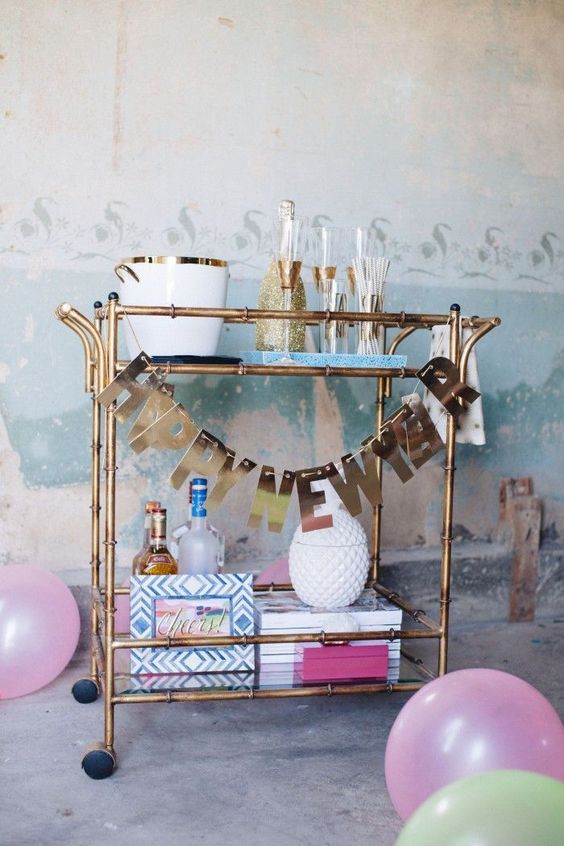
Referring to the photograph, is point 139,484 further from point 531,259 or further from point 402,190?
point 531,259

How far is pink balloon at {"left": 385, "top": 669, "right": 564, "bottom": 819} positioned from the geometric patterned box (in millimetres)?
543

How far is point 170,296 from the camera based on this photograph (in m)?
2.08

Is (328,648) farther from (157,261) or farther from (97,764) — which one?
(157,261)

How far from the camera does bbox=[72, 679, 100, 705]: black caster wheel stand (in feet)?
7.98

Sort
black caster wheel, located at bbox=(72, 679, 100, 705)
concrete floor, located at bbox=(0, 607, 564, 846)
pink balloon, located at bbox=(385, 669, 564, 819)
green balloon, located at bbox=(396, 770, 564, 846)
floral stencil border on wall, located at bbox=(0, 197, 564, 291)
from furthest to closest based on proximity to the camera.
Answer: floral stencil border on wall, located at bbox=(0, 197, 564, 291), black caster wheel, located at bbox=(72, 679, 100, 705), concrete floor, located at bbox=(0, 607, 564, 846), pink balloon, located at bbox=(385, 669, 564, 819), green balloon, located at bbox=(396, 770, 564, 846)

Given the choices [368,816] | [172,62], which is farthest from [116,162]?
[368,816]

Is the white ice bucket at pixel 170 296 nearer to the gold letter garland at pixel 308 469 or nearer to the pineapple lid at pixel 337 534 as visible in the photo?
the gold letter garland at pixel 308 469

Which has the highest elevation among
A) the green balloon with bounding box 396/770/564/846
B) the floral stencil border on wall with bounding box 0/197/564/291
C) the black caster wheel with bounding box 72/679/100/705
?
the floral stencil border on wall with bounding box 0/197/564/291

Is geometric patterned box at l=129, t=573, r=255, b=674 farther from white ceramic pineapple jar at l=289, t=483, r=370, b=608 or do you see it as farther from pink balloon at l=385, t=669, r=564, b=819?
pink balloon at l=385, t=669, r=564, b=819

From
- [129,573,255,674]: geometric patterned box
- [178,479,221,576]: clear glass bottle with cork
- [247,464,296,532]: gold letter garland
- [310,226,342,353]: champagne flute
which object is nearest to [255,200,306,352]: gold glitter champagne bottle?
[310,226,342,353]: champagne flute

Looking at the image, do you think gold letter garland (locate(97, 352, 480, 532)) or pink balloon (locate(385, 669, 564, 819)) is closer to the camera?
pink balloon (locate(385, 669, 564, 819))

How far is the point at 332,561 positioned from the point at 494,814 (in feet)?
3.59

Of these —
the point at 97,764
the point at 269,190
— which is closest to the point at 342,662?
the point at 97,764

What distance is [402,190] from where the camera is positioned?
305cm
